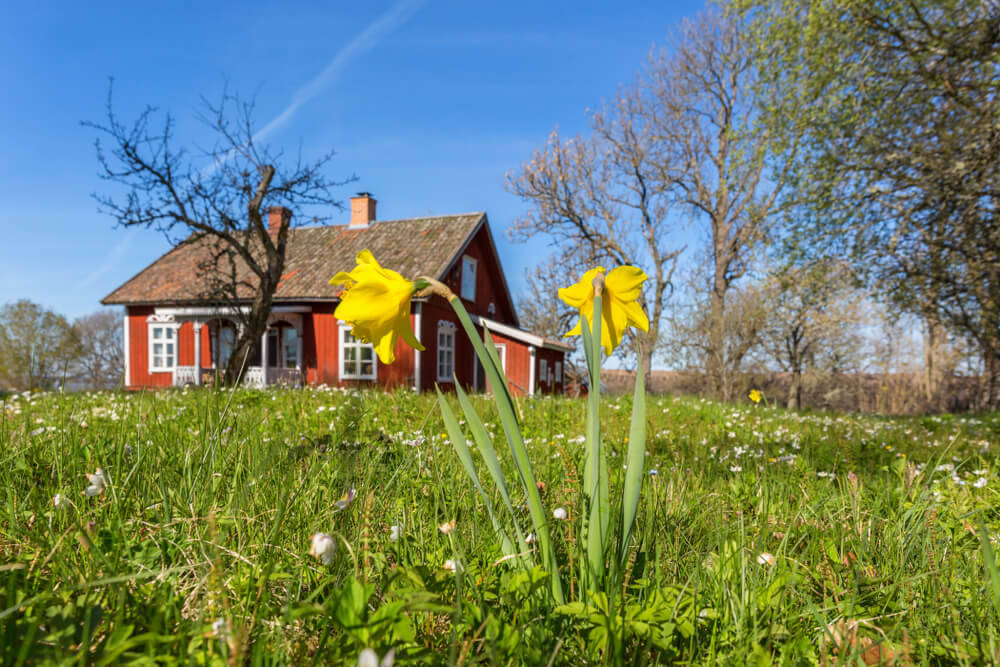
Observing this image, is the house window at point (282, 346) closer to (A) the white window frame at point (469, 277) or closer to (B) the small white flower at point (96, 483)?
(A) the white window frame at point (469, 277)

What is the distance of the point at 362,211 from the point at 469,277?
17.4ft

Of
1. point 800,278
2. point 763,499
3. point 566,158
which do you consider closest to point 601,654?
point 763,499

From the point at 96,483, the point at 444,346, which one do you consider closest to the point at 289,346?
the point at 444,346

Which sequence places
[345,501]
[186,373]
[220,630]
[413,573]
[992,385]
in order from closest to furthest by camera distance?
[220,630] < [413,573] < [345,501] < [992,385] < [186,373]

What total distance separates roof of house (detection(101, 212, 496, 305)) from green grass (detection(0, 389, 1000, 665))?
13.6 metres

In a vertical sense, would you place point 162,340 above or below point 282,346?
above

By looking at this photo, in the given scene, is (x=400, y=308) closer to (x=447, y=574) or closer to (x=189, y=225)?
(x=447, y=574)

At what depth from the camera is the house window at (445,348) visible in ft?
56.0

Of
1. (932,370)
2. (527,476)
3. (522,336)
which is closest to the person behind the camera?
(527,476)

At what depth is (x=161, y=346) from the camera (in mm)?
19297

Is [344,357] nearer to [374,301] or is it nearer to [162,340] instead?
[162,340]

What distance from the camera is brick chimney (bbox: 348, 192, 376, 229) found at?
2017 centimetres

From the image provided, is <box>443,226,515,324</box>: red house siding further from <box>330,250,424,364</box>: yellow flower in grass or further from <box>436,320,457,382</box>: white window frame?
<box>330,250,424,364</box>: yellow flower in grass

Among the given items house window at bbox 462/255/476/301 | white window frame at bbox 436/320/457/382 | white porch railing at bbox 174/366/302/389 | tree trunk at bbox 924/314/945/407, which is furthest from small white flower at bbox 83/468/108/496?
tree trunk at bbox 924/314/945/407
